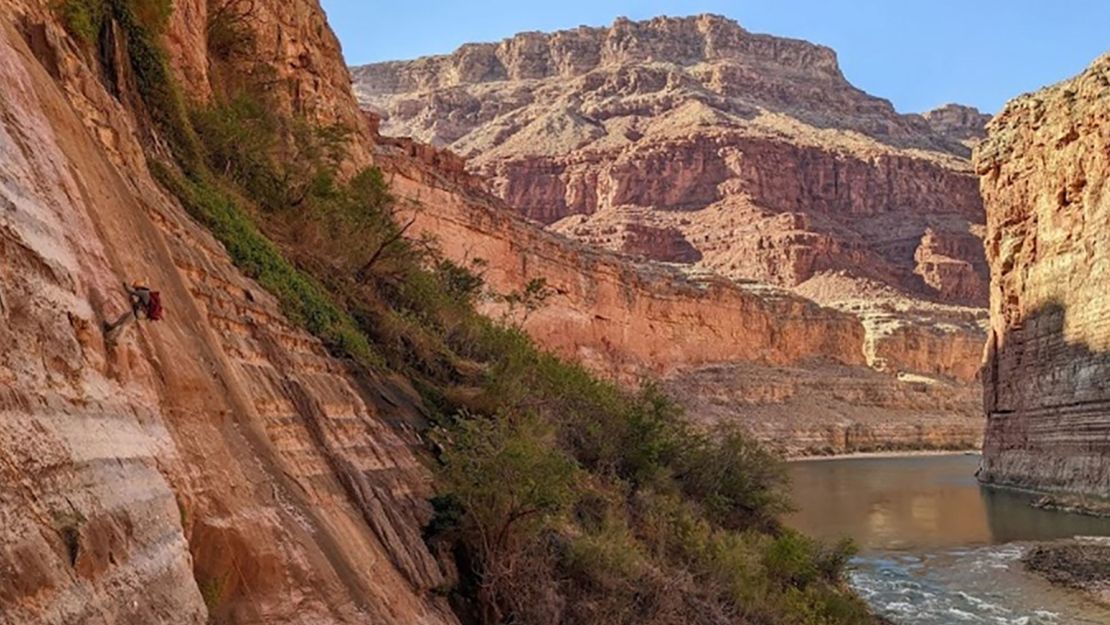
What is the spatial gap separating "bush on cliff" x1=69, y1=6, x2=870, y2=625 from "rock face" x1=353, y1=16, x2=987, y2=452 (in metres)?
27.4

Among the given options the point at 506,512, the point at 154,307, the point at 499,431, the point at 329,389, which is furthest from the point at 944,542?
the point at 154,307

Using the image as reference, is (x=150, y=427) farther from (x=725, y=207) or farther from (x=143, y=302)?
(x=725, y=207)

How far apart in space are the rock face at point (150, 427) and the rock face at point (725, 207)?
35.8m

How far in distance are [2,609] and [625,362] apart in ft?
191

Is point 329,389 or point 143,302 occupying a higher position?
point 143,302

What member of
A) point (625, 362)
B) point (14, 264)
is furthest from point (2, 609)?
point (625, 362)

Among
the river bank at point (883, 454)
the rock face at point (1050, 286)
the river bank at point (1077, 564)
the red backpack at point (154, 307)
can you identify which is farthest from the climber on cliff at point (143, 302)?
the river bank at point (883, 454)

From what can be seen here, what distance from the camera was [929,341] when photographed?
92875mm

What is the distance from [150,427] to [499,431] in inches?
178

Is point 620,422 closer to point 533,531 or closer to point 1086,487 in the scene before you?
point 533,531

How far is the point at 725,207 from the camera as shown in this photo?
133m

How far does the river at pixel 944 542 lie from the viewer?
52.6 feet

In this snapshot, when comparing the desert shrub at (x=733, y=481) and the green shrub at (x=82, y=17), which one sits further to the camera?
the desert shrub at (x=733, y=481)

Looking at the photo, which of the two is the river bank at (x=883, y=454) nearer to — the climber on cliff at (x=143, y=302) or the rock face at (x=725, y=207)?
the rock face at (x=725, y=207)
